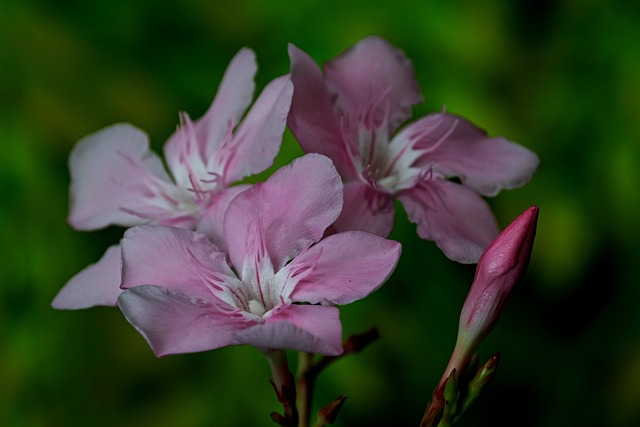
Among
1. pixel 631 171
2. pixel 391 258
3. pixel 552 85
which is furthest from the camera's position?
pixel 552 85

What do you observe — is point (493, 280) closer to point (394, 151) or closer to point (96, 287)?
point (394, 151)

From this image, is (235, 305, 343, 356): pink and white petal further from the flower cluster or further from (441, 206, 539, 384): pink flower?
(441, 206, 539, 384): pink flower

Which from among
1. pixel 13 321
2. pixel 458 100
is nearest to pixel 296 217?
pixel 458 100

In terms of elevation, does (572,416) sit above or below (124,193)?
below

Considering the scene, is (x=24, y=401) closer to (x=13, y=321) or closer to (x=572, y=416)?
(x=13, y=321)

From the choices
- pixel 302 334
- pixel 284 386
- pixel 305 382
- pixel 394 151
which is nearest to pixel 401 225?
pixel 394 151

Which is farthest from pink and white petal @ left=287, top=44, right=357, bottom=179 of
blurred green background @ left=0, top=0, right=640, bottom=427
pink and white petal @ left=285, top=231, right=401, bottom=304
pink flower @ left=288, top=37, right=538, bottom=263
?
blurred green background @ left=0, top=0, right=640, bottom=427
